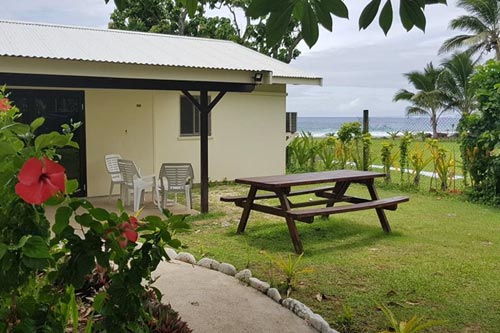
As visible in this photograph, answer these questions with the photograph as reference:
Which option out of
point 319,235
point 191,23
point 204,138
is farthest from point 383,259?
point 191,23

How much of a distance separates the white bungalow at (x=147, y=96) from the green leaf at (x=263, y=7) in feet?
17.5

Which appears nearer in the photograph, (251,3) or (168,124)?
(251,3)

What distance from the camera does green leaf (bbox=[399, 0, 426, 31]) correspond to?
7.11ft

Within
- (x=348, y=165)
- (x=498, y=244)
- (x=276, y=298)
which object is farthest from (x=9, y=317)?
(x=348, y=165)

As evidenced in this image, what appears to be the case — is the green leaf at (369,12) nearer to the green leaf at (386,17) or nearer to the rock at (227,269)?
the green leaf at (386,17)

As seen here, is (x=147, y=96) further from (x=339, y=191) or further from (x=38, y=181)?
(x=38, y=181)

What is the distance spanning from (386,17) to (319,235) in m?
5.04

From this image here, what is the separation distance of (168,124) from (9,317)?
958cm

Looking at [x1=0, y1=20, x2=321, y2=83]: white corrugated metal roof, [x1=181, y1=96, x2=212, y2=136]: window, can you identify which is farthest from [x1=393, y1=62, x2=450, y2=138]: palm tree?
[x1=181, y1=96, x2=212, y2=136]: window

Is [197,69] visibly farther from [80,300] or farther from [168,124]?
[80,300]

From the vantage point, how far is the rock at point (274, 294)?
4.32 meters

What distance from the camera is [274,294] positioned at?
437 centimetres

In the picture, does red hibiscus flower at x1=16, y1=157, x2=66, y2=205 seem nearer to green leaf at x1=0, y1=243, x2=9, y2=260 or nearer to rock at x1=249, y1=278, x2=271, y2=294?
green leaf at x1=0, y1=243, x2=9, y2=260

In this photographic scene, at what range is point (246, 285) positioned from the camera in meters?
4.65
